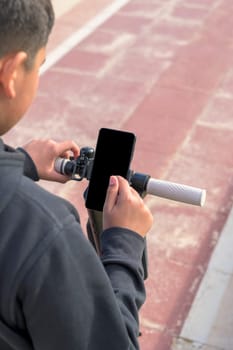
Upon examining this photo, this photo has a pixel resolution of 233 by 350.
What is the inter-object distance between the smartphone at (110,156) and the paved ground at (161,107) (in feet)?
6.47

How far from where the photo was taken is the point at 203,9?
344 inches

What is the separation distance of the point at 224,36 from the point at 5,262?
275 inches

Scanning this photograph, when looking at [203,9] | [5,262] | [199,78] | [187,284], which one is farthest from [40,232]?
[203,9]

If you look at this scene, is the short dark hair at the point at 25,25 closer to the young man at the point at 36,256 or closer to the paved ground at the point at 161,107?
the young man at the point at 36,256

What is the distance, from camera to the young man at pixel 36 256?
1212mm

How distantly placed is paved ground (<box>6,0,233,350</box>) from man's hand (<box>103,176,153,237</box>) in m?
1.96

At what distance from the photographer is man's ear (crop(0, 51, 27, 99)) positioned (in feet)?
4.12

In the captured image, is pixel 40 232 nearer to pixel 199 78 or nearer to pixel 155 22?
pixel 199 78

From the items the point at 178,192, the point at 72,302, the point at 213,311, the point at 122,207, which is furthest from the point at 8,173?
the point at 213,311

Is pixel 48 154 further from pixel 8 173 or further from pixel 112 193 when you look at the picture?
pixel 8 173

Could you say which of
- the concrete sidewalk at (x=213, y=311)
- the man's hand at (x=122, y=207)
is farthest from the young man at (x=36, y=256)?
the concrete sidewalk at (x=213, y=311)

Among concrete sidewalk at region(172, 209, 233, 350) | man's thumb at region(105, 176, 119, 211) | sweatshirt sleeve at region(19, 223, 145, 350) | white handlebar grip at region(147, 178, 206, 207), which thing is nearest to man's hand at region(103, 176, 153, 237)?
man's thumb at region(105, 176, 119, 211)

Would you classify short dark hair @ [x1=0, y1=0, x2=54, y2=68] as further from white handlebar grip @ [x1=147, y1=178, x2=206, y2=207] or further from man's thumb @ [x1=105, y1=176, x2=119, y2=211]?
white handlebar grip @ [x1=147, y1=178, x2=206, y2=207]

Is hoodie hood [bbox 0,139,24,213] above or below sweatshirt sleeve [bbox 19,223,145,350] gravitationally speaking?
above
